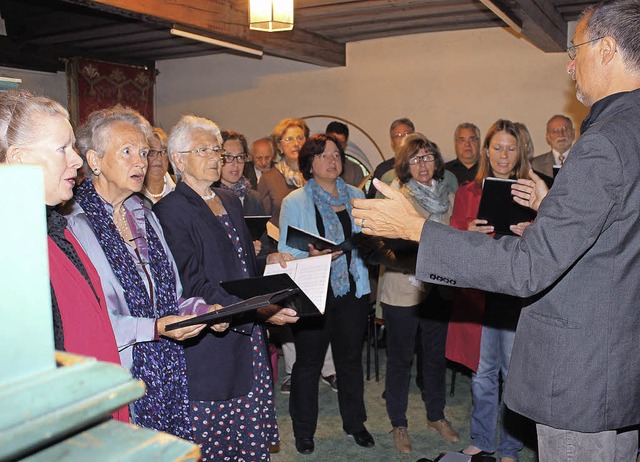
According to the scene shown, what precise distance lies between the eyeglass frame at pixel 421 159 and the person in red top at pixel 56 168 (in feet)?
7.82

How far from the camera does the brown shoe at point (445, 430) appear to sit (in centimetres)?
353

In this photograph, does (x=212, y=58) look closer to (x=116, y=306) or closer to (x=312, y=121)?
(x=312, y=121)

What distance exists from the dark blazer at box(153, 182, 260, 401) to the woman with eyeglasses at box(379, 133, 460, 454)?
3.97ft

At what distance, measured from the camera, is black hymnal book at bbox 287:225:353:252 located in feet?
9.67

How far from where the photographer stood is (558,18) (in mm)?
5863

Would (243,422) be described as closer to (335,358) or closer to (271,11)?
(335,358)

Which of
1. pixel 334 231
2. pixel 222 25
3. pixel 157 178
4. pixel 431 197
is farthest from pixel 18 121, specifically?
pixel 222 25

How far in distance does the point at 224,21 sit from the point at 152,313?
3843 mm

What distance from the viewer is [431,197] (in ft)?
11.8

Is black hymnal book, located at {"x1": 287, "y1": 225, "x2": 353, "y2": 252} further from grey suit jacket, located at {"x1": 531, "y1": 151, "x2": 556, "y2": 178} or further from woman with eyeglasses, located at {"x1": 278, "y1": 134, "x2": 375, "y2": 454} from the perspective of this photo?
grey suit jacket, located at {"x1": 531, "y1": 151, "x2": 556, "y2": 178}

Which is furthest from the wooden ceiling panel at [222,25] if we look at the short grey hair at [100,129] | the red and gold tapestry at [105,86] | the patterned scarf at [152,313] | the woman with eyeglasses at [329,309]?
the patterned scarf at [152,313]

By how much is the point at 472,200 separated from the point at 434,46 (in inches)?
170

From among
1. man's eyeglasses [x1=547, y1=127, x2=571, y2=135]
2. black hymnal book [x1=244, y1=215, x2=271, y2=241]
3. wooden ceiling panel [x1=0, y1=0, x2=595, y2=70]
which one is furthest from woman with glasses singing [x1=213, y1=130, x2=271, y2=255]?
man's eyeglasses [x1=547, y1=127, x2=571, y2=135]

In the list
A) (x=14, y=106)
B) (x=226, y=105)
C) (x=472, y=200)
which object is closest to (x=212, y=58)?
(x=226, y=105)
